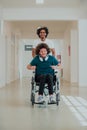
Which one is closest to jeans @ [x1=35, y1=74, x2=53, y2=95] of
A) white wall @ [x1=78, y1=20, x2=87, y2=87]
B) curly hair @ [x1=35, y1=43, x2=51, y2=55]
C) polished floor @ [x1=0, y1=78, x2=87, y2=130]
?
polished floor @ [x1=0, y1=78, x2=87, y2=130]

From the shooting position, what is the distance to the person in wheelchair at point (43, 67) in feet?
15.2

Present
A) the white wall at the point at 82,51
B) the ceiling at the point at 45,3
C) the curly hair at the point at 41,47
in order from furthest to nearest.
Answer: the white wall at the point at 82,51 → the ceiling at the point at 45,3 → the curly hair at the point at 41,47

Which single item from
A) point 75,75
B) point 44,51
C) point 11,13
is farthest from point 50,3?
point 44,51

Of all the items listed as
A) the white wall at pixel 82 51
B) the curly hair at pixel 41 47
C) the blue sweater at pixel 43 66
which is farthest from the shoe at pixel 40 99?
the white wall at pixel 82 51

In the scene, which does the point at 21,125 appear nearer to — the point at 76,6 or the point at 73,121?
the point at 73,121

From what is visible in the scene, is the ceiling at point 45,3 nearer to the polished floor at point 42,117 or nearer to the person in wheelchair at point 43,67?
the person in wheelchair at point 43,67

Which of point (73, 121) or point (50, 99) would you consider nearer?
point (73, 121)

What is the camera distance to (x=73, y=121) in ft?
11.4

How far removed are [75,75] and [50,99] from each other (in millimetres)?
7246

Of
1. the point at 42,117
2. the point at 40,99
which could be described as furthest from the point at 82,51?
the point at 42,117

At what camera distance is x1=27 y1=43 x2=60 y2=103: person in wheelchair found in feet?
15.2

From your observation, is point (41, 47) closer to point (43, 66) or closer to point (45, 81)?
point (43, 66)

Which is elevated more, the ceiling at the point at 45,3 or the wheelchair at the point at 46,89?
the ceiling at the point at 45,3

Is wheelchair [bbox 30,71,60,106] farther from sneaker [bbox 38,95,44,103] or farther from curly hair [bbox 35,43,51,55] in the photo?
curly hair [bbox 35,43,51,55]
